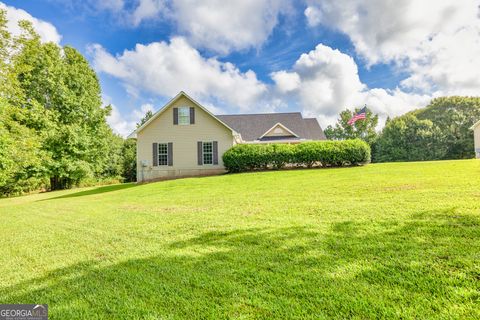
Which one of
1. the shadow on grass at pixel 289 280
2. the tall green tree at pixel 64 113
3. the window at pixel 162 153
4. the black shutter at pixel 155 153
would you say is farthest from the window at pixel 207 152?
the shadow on grass at pixel 289 280

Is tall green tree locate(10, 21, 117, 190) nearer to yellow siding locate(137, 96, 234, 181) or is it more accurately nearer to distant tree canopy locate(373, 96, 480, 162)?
yellow siding locate(137, 96, 234, 181)

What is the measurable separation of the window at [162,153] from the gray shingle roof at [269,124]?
914 centimetres

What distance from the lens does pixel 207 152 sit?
60.1 ft

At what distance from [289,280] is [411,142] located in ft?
138

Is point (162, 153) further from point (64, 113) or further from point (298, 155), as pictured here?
point (64, 113)

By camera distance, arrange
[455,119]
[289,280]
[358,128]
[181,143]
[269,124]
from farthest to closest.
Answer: [358,128] < [455,119] < [269,124] < [181,143] < [289,280]

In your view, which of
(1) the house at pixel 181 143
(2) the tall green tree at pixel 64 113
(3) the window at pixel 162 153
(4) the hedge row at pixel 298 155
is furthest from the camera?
(2) the tall green tree at pixel 64 113

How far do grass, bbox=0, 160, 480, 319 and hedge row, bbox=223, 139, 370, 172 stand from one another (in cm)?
1023

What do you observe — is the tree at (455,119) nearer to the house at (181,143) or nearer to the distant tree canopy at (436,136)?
the distant tree canopy at (436,136)

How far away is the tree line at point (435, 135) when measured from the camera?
34.0 m

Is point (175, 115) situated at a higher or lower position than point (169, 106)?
lower

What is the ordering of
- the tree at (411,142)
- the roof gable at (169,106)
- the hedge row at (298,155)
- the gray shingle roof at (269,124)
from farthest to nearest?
the tree at (411,142)
the gray shingle roof at (269,124)
the roof gable at (169,106)
the hedge row at (298,155)

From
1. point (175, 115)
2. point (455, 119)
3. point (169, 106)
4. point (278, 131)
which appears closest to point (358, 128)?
point (455, 119)

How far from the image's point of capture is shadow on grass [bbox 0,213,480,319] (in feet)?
7.34
